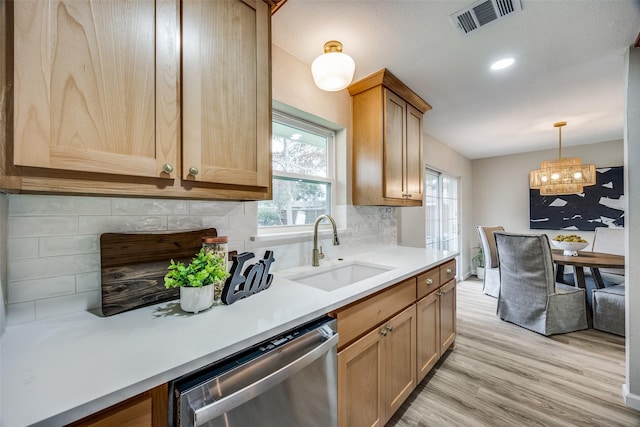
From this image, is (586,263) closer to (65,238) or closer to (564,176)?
(564,176)

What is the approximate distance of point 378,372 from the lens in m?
1.36

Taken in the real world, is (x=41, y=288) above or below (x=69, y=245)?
below

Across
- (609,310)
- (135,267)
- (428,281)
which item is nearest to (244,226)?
(135,267)

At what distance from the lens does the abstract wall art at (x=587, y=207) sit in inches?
156

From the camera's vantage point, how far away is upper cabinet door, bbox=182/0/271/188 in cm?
99

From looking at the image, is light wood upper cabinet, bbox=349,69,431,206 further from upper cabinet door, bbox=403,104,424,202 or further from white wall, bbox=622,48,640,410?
white wall, bbox=622,48,640,410

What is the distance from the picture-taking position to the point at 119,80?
83 cm

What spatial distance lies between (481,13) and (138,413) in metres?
2.24

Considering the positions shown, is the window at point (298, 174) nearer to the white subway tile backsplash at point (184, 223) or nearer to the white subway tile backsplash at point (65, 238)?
the white subway tile backsplash at point (184, 223)

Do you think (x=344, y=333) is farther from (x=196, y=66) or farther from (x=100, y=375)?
(x=196, y=66)

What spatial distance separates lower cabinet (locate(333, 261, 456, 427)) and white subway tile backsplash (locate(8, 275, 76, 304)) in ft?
3.39

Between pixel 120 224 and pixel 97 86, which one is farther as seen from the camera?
pixel 120 224

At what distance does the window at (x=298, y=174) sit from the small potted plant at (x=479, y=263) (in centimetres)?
398

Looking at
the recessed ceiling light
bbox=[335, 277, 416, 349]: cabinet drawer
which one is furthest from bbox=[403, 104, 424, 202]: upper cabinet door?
bbox=[335, 277, 416, 349]: cabinet drawer
